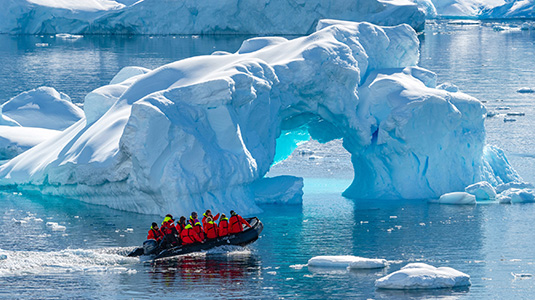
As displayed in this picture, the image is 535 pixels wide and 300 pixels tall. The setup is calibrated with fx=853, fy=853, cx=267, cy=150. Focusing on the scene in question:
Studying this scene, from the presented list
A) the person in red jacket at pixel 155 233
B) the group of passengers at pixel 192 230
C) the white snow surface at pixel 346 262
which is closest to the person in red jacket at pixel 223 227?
the group of passengers at pixel 192 230

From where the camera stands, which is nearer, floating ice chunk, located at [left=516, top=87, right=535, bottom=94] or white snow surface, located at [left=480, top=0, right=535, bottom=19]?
floating ice chunk, located at [left=516, top=87, right=535, bottom=94]

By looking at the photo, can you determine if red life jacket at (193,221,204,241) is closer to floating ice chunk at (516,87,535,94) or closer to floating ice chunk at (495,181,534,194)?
floating ice chunk at (495,181,534,194)

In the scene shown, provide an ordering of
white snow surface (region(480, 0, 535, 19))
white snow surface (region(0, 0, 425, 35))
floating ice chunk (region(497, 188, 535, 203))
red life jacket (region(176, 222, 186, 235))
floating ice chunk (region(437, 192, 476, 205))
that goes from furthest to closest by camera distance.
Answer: white snow surface (region(480, 0, 535, 19))
white snow surface (region(0, 0, 425, 35))
floating ice chunk (region(497, 188, 535, 203))
floating ice chunk (region(437, 192, 476, 205))
red life jacket (region(176, 222, 186, 235))

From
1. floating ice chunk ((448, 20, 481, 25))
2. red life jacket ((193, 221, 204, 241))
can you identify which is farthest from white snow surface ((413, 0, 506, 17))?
red life jacket ((193, 221, 204, 241))

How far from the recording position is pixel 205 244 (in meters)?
21.7

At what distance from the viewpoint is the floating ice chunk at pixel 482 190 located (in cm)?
2773

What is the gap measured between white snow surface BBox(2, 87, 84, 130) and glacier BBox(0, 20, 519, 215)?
795 centimetres

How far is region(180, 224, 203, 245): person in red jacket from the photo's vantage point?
843 inches

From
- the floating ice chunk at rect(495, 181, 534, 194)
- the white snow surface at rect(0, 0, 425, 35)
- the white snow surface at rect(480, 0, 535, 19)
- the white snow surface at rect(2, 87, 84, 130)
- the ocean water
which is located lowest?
the ocean water

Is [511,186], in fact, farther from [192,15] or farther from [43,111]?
[192,15]

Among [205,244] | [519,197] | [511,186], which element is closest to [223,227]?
[205,244]

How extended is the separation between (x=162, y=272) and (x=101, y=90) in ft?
41.2

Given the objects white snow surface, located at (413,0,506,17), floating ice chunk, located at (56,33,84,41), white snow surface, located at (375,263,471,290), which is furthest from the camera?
white snow surface, located at (413,0,506,17)

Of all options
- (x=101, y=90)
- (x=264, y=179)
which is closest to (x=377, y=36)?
(x=264, y=179)
